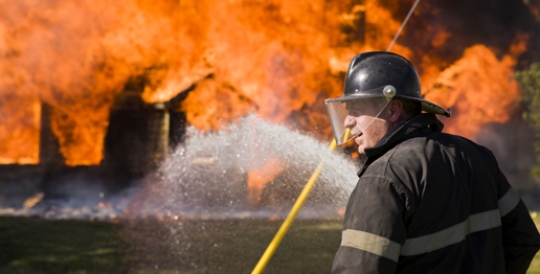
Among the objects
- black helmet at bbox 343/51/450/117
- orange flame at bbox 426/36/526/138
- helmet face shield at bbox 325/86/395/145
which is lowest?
orange flame at bbox 426/36/526/138

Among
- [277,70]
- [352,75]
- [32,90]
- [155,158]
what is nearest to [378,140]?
[352,75]

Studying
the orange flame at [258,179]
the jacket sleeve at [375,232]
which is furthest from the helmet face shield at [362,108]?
the orange flame at [258,179]

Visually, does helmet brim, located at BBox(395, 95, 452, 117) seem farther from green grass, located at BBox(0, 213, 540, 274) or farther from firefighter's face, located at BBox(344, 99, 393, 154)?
green grass, located at BBox(0, 213, 540, 274)

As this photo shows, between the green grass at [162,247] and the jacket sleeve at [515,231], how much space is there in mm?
3556

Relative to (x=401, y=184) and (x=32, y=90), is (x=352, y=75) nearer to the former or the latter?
(x=401, y=184)

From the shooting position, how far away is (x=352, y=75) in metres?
2.37

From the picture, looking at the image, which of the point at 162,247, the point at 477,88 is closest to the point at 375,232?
the point at 162,247

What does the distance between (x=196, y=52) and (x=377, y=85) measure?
11024 millimetres

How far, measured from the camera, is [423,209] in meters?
1.97

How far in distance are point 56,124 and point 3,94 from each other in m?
1.35

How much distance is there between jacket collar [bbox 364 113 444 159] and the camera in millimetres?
2139

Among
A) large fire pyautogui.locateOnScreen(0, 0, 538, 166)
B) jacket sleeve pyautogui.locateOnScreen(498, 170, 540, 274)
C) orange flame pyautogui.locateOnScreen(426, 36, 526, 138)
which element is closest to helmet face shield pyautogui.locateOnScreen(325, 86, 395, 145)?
jacket sleeve pyautogui.locateOnScreen(498, 170, 540, 274)

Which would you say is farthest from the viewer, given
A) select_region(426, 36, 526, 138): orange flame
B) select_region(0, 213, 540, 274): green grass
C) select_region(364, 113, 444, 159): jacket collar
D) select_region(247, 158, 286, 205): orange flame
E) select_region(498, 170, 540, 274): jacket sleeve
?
select_region(426, 36, 526, 138): orange flame

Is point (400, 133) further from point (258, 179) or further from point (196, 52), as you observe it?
point (196, 52)
